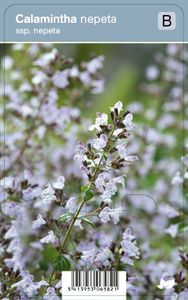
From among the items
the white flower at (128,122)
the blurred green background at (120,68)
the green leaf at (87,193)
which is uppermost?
the blurred green background at (120,68)

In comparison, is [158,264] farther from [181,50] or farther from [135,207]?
[181,50]

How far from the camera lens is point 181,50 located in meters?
3.20

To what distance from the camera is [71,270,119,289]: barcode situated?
200cm

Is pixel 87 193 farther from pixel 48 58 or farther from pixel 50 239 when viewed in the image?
pixel 48 58

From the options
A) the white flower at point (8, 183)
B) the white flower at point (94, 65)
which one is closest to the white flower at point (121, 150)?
the white flower at point (8, 183)

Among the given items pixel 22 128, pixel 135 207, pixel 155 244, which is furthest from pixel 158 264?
pixel 22 128

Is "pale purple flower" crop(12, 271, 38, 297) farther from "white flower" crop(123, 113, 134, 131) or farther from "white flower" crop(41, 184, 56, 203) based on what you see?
"white flower" crop(123, 113, 134, 131)

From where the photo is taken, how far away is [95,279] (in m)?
2.01
